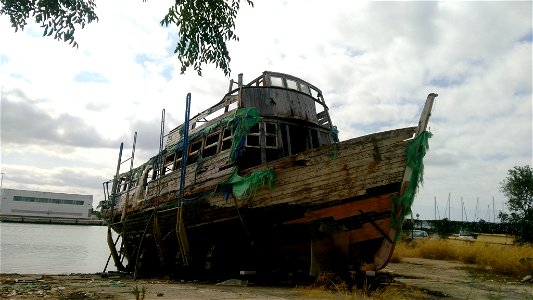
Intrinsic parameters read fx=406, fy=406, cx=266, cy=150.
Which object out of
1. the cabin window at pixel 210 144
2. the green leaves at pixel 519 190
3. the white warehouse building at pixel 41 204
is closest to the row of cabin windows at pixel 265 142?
the cabin window at pixel 210 144

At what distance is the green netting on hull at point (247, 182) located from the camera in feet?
29.6

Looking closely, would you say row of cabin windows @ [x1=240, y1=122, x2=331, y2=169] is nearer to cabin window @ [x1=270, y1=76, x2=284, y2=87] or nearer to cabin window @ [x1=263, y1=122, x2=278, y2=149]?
cabin window @ [x1=263, y1=122, x2=278, y2=149]

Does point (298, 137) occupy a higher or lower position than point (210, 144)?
higher

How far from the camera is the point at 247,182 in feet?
30.2

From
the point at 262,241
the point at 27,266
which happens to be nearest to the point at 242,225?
the point at 262,241

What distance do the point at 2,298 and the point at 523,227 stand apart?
79.1 feet

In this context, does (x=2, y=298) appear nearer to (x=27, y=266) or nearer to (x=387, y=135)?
(x=387, y=135)

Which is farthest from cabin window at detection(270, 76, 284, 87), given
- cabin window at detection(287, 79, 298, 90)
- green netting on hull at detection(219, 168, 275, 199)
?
green netting on hull at detection(219, 168, 275, 199)

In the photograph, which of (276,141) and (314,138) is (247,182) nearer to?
(276,141)

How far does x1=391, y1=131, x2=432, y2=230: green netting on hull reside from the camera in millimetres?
7957

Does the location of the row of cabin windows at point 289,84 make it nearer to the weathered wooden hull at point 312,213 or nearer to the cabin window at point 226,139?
the cabin window at point 226,139

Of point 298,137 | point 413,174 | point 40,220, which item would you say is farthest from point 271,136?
point 40,220

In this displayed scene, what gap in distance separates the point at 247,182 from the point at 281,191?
817 millimetres

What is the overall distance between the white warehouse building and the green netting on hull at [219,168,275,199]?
3252 inches
